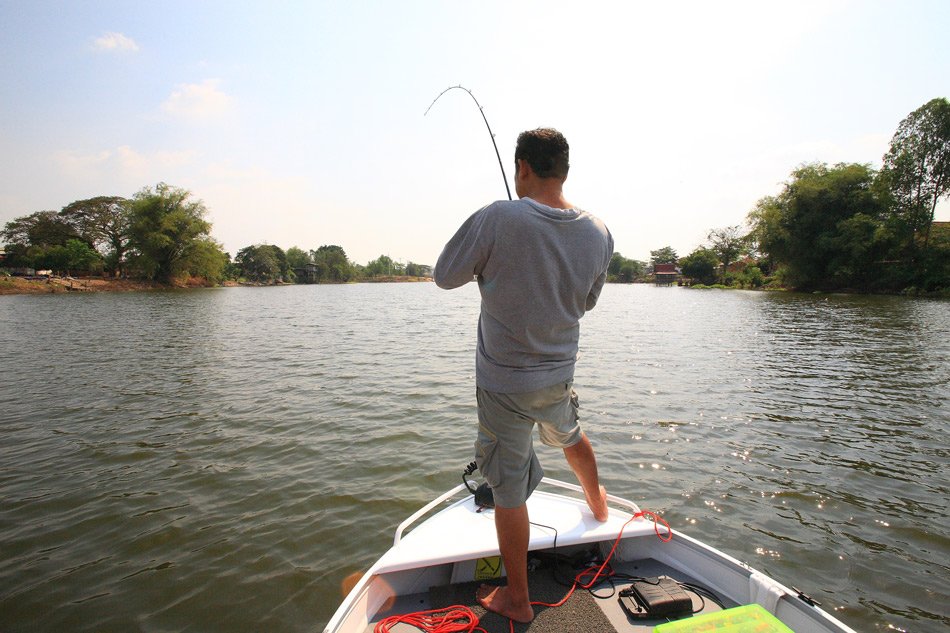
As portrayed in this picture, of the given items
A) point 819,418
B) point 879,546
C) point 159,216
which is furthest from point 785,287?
point 159,216

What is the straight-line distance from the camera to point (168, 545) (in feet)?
12.1

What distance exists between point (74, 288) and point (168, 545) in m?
57.7

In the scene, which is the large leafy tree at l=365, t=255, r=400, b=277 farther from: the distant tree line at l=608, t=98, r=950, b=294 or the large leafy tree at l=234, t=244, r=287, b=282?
the distant tree line at l=608, t=98, r=950, b=294

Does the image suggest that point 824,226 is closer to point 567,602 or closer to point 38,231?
point 567,602

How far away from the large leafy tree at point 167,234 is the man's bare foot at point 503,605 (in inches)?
2606

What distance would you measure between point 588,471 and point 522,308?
48.2 inches

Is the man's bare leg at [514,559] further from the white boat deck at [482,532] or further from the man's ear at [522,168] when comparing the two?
the man's ear at [522,168]

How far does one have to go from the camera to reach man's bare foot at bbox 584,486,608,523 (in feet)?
8.81

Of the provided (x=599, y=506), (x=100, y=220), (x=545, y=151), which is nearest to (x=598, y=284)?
(x=545, y=151)

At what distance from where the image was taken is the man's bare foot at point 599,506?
2.69m

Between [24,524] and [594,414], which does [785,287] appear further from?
[24,524]

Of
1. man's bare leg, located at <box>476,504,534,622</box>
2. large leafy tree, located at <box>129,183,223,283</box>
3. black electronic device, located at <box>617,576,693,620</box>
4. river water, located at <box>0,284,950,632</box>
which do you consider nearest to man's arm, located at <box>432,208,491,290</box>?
man's bare leg, located at <box>476,504,534,622</box>

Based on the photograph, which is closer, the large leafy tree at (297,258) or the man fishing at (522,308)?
the man fishing at (522,308)

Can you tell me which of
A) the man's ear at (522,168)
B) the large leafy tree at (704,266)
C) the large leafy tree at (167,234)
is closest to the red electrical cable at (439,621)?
the man's ear at (522,168)
